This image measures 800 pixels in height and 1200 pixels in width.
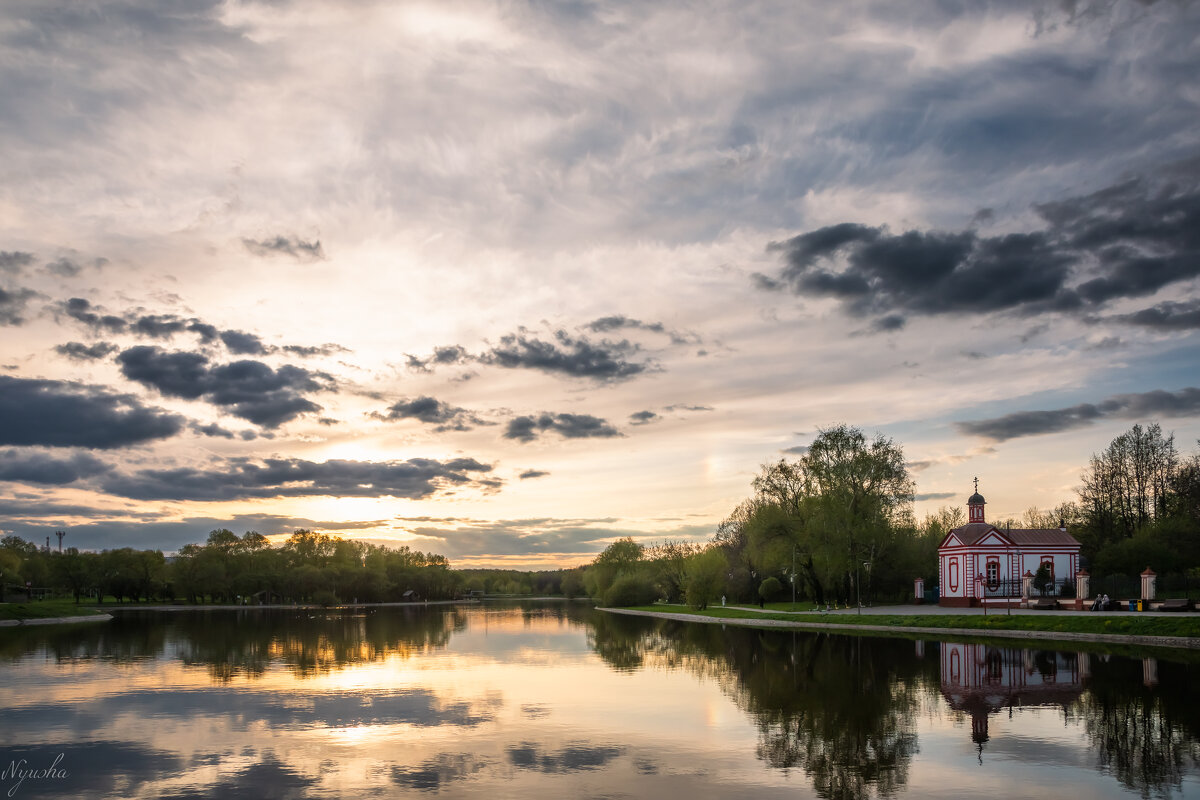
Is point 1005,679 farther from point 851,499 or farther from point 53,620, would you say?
point 53,620

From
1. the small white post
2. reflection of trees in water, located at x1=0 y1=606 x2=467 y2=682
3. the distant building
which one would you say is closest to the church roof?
the distant building

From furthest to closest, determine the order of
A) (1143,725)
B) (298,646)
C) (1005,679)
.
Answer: (298,646)
(1005,679)
(1143,725)

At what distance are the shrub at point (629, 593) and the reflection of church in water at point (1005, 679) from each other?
79462mm

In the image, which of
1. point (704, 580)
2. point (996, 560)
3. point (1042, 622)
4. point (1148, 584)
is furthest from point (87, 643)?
point (996, 560)

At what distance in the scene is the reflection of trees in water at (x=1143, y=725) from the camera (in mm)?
16547

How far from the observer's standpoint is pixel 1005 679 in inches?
1174

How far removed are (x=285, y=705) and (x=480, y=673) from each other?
1057 cm

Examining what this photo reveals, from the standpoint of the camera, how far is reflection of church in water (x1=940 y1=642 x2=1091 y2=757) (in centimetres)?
2436

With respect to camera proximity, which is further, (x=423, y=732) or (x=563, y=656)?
(x=563, y=656)

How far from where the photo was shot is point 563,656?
4334 centimetres

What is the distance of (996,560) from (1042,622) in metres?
24.8

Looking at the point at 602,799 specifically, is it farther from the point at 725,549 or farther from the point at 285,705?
the point at 725,549

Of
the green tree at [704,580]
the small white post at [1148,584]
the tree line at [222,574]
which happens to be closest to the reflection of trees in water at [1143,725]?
the small white post at [1148,584]

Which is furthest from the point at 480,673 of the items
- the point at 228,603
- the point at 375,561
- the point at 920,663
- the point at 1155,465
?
the point at 375,561
